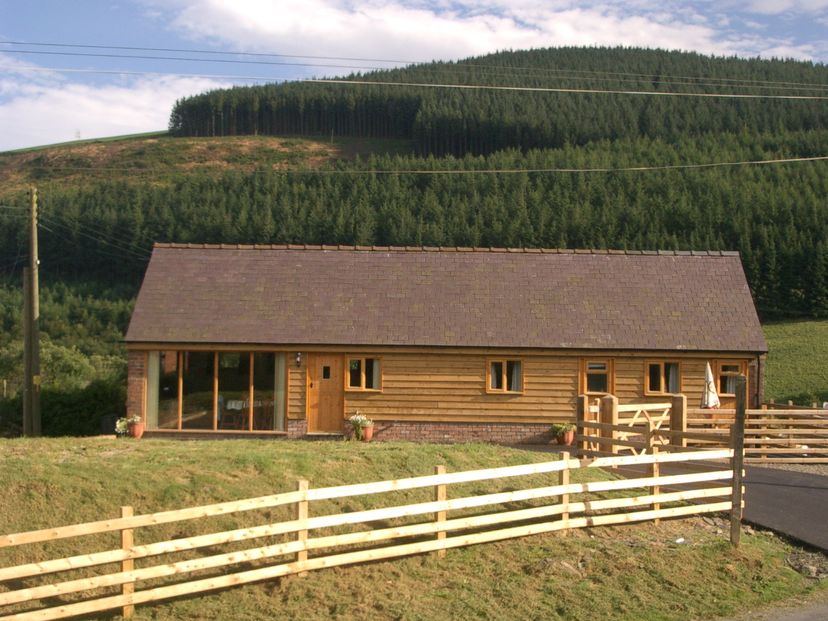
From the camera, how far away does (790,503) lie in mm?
15133

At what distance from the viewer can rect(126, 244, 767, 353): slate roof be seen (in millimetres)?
23422

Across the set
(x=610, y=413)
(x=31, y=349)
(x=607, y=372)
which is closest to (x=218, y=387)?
(x=31, y=349)

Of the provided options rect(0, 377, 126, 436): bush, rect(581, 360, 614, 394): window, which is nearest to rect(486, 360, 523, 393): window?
rect(581, 360, 614, 394): window

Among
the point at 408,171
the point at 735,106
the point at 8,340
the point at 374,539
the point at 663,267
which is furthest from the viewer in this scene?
the point at 735,106

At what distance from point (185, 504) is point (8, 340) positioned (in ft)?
162

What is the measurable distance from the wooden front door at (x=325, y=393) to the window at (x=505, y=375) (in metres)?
3.89

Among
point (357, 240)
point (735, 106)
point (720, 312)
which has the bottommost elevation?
point (720, 312)

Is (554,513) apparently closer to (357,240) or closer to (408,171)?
(357,240)

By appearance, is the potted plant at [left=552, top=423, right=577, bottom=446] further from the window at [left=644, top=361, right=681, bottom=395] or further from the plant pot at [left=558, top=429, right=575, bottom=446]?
the window at [left=644, top=361, right=681, bottom=395]

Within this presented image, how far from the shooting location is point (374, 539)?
10.5 m

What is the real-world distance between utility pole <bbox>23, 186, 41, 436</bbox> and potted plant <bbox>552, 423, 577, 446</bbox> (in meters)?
14.2

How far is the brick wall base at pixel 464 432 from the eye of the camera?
76.1 feet

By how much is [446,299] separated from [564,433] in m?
4.92

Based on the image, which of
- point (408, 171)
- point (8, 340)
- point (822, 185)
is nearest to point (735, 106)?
point (822, 185)
